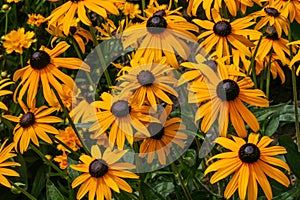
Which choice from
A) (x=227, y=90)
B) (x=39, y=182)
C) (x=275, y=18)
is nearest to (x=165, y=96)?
(x=227, y=90)

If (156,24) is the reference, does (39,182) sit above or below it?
below

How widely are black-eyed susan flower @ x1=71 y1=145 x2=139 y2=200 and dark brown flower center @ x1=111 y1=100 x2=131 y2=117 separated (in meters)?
0.10

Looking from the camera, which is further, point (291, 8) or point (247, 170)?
point (291, 8)

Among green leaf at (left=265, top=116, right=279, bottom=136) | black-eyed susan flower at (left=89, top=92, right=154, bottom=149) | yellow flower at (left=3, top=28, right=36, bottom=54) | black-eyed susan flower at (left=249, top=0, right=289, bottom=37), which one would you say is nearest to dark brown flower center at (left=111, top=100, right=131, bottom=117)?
black-eyed susan flower at (left=89, top=92, right=154, bottom=149)

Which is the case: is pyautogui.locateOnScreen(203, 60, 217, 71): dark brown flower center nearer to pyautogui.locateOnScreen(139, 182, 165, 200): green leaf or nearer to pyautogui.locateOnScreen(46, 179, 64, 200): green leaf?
pyautogui.locateOnScreen(139, 182, 165, 200): green leaf

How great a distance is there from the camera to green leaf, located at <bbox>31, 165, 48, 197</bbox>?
231cm

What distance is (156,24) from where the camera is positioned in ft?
5.05

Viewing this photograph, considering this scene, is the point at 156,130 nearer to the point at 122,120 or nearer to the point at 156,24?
the point at 122,120

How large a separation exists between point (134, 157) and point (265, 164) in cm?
41

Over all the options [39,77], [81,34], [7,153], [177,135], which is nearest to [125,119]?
[177,135]

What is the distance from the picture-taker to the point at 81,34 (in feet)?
6.22

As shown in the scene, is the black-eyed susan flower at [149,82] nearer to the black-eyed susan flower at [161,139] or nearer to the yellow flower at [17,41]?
the black-eyed susan flower at [161,139]

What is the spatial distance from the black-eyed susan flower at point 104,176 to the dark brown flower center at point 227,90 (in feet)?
0.91

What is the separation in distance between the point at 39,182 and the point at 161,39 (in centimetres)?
103
